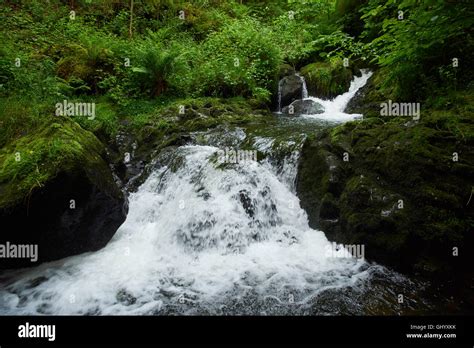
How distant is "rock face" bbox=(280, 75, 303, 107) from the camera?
12.6 metres

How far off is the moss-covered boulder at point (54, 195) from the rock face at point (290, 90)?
871 cm

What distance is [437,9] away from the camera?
157 inches

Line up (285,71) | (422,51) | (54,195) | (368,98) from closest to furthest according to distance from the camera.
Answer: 1. (54,195)
2. (422,51)
3. (368,98)
4. (285,71)

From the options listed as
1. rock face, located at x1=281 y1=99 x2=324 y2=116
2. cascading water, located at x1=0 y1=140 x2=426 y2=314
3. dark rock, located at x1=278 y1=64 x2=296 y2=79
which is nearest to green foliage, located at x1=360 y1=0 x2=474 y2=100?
cascading water, located at x1=0 y1=140 x2=426 y2=314

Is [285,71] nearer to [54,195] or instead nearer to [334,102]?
[334,102]

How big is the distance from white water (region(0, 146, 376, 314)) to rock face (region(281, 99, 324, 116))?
17.3ft

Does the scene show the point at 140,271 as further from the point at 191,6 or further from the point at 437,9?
the point at 191,6

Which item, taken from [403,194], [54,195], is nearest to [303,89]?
[403,194]

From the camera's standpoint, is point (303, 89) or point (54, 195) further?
point (303, 89)

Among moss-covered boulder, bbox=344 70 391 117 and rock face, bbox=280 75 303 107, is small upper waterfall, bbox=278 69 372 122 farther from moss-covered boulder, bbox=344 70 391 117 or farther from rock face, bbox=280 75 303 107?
moss-covered boulder, bbox=344 70 391 117

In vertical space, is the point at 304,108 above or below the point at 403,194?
above

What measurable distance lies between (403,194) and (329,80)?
851 cm

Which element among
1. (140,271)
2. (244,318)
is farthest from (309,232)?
(140,271)

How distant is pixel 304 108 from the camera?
11.8 m
